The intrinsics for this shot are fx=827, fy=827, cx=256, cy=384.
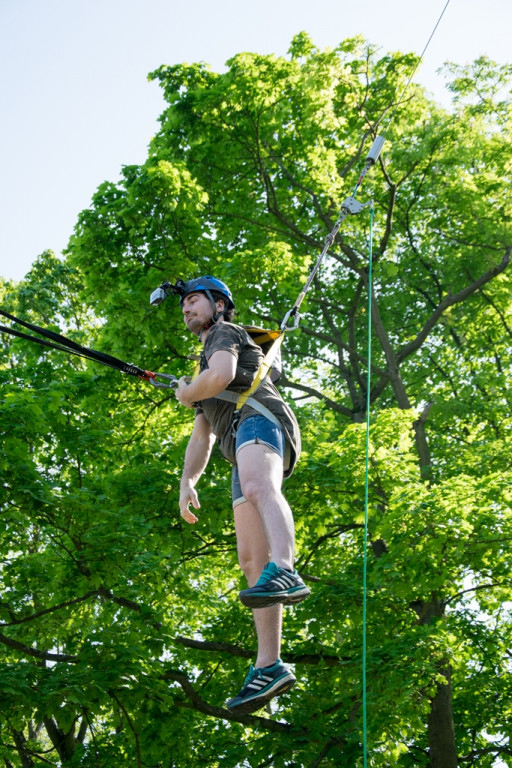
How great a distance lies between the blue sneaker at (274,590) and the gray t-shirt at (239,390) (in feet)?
2.28

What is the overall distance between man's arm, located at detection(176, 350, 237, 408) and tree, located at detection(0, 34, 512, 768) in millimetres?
4800

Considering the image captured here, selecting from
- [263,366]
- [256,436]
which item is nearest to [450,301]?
[263,366]

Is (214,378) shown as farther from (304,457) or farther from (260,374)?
(304,457)

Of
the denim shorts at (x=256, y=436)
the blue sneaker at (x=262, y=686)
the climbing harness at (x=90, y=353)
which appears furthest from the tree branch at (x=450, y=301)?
the blue sneaker at (x=262, y=686)

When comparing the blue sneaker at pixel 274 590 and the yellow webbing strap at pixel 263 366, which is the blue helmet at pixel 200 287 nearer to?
the yellow webbing strap at pixel 263 366

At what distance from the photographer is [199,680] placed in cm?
1069

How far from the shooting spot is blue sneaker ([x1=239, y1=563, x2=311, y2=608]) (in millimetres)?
2881

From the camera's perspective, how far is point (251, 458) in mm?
3318

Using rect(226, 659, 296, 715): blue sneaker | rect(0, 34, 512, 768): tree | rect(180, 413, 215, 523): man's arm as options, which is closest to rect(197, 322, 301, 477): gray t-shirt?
rect(180, 413, 215, 523): man's arm

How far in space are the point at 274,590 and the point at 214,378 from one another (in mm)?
920


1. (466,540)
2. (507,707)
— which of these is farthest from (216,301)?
(507,707)

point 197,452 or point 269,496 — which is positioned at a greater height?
point 197,452

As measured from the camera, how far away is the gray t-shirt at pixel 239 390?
3537 millimetres

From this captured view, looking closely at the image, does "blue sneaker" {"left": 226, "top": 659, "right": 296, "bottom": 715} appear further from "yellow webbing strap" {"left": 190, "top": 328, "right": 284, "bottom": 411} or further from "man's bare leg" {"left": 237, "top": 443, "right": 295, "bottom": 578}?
"yellow webbing strap" {"left": 190, "top": 328, "right": 284, "bottom": 411}
